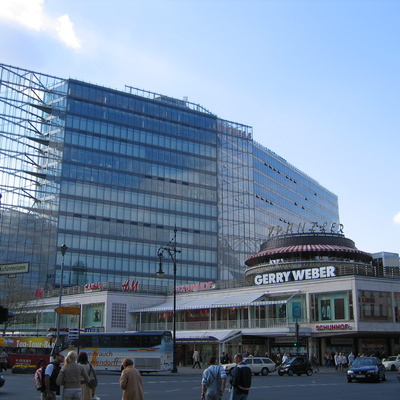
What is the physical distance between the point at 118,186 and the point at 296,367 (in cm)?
6275

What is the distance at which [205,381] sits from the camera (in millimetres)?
14359

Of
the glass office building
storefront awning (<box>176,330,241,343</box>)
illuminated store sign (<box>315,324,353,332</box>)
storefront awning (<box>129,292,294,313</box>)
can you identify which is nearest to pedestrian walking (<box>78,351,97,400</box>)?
illuminated store sign (<box>315,324,353,332</box>)

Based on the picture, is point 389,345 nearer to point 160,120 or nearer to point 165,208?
point 165,208

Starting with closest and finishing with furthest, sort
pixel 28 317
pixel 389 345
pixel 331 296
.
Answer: pixel 331 296, pixel 389 345, pixel 28 317

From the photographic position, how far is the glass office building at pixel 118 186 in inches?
A: 3666

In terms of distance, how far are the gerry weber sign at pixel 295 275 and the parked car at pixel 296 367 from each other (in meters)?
12.2

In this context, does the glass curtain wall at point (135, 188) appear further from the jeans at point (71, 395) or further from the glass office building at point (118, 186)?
the jeans at point (71, 395)

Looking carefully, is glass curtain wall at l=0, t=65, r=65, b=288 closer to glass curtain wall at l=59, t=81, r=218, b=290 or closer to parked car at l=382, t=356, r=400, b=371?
glass curtain wall at l=59, t=81, r=218, b=290

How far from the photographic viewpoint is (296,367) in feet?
136

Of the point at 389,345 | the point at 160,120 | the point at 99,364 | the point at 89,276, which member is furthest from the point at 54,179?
the point at 389,345

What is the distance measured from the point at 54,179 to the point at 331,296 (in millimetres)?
56205

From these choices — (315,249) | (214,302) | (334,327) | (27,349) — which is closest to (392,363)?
(334,327)

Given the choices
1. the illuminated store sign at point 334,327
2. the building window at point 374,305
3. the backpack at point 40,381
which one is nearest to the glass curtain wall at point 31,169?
the illuminated store sign at point 334,327

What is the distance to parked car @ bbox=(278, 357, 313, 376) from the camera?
41469 mm
